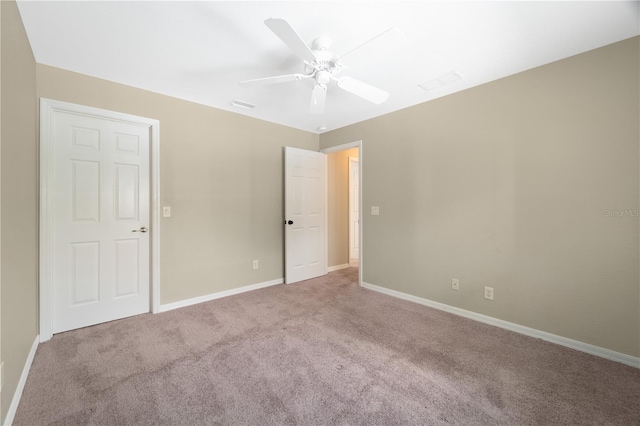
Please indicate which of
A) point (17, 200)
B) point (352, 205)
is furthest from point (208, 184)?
point (352, 205)

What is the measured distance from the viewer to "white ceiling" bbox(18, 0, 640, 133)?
1.68 metres

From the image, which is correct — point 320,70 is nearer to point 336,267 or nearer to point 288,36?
point 288,36

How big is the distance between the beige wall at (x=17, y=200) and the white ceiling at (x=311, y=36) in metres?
0.30

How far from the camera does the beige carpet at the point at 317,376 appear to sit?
148 centimetres

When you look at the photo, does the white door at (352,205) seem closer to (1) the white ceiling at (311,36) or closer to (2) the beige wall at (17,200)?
(1) the white ceiling at (311,36)

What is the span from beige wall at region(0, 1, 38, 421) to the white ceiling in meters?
0.30

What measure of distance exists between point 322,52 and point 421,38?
757 mm

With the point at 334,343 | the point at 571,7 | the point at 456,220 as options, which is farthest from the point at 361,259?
the point at 571,7

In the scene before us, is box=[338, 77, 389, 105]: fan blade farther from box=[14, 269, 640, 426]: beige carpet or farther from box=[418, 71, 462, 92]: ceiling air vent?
box=[14, 269, 640, 426]: beige carpet

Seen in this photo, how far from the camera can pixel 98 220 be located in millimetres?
2586

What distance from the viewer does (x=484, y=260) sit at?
2.66 meters

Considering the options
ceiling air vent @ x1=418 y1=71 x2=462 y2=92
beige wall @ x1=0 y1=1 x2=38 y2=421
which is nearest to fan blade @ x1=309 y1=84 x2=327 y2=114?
ceiling air vent @ x1=418 y1=71 x2=462 y2=92

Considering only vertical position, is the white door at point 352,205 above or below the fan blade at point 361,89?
below

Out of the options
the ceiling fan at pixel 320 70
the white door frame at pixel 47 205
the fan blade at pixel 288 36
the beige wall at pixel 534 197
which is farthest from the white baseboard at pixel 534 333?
the white door frame at pixel 47 205
